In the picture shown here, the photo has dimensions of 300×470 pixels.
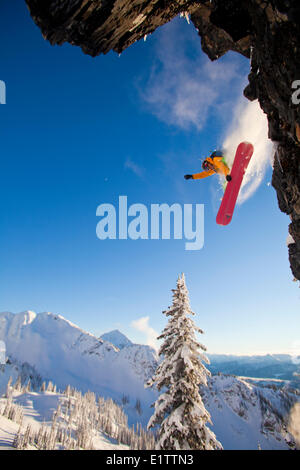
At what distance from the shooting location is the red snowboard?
834cm

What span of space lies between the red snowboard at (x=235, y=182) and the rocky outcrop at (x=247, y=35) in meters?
1.84

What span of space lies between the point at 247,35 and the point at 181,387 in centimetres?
1242

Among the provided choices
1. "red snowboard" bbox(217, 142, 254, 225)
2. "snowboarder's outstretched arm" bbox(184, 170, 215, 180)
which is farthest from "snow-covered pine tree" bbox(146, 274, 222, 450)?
"snowboarder's outstretched arm" bbox(184, 170, 215, 180)

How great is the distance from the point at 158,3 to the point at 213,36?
225cm

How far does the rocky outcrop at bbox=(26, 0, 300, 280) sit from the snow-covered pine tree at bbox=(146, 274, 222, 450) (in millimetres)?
5658

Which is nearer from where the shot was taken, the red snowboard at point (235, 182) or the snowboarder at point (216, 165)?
the red snowboard at point (235, 182)

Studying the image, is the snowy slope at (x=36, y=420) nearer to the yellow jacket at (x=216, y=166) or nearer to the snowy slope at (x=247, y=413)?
the snowy slope at (x=247, y=413)

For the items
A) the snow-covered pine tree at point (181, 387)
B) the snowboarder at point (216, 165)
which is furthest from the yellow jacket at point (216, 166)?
the snow-covered pine tree at point (181, 387)

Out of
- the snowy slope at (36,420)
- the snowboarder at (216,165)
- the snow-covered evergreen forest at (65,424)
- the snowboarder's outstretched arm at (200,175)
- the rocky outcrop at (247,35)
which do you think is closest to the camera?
the rocky outcrop at (247,35)

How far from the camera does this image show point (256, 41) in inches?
207

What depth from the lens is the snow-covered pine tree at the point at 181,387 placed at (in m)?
8.40

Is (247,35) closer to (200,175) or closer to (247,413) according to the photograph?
(200,175)

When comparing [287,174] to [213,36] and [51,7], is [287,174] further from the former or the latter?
[51,7]

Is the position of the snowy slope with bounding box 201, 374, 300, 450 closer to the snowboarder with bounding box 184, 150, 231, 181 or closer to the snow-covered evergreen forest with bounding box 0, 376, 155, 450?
the snow-covered evergreen forest with bounding box 0, 376, 155, 450
